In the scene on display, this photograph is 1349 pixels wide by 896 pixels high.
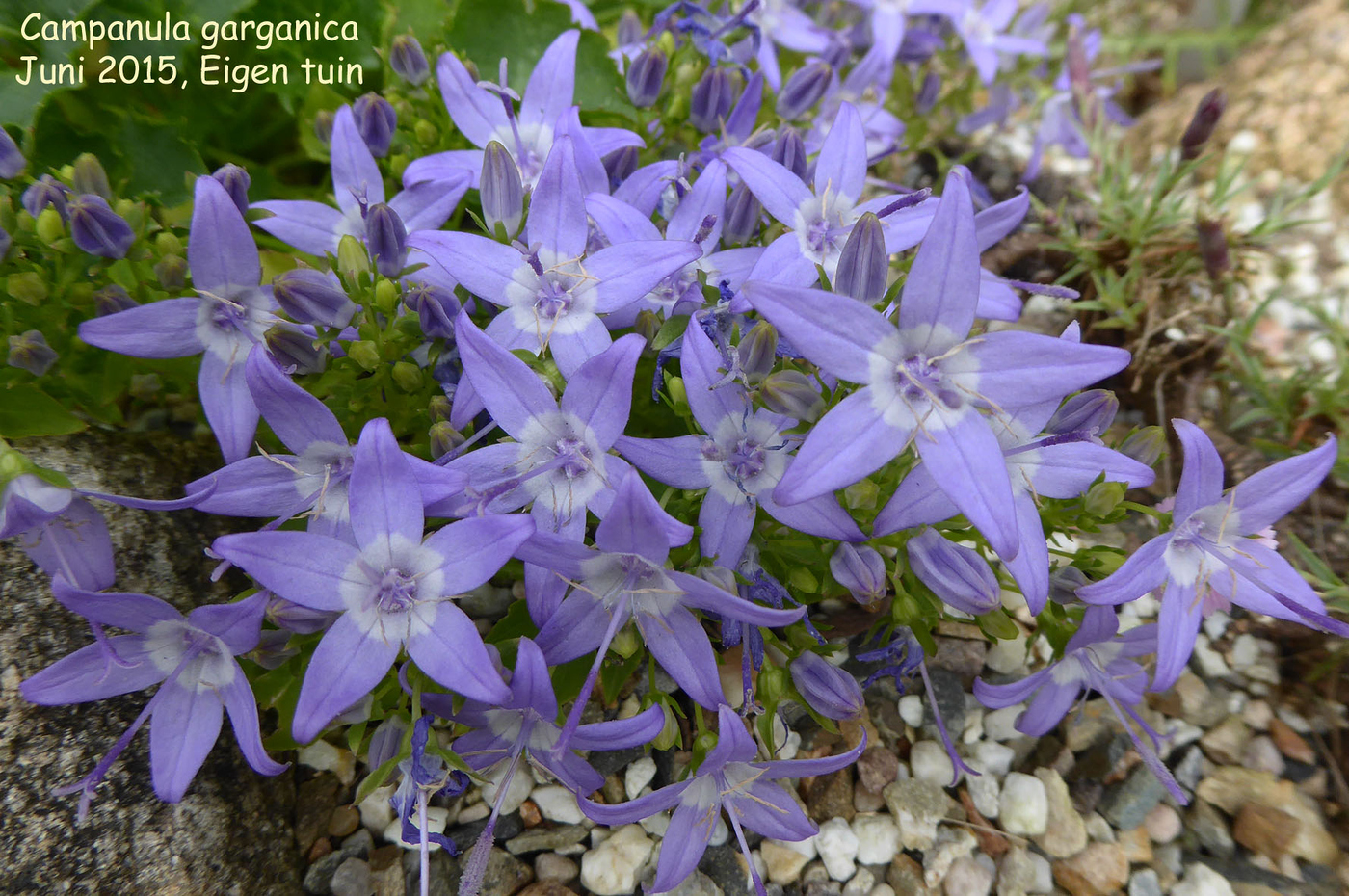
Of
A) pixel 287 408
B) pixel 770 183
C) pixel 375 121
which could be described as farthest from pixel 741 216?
pixel 287 408

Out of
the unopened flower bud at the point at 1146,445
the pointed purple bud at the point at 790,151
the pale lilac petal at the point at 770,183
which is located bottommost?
the unopened flower bud at the point at 1146,445

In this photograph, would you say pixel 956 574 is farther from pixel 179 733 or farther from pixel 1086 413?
pixel 179 733

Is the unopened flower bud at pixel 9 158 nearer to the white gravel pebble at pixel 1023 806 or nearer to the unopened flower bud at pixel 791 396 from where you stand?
the unopened flower bud at pixel 791 396

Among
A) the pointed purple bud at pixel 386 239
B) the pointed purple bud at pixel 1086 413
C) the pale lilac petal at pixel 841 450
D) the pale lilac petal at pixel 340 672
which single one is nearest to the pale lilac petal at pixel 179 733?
the pale lilac petal at pixel 340 672

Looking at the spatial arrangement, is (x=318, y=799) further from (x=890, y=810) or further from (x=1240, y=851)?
(x=1240, y=851)

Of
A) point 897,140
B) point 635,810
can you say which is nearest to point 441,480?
point 635,810

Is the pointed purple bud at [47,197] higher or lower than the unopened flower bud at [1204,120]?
lower
